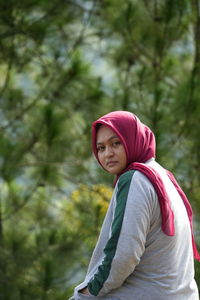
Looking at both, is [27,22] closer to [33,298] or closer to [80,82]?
[80,82]

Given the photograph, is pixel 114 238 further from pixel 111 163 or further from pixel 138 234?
pixel 111 163

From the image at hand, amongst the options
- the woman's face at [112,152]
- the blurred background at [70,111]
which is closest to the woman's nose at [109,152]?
the woman's face at [112,152]

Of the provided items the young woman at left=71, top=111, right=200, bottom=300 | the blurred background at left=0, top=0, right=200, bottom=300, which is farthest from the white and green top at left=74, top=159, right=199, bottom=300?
the blurred background at left=0, top=0, right=200, bottom=300

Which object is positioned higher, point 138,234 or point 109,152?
point 109,152

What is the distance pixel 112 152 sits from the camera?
152 centimetres

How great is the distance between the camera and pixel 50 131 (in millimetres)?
3656

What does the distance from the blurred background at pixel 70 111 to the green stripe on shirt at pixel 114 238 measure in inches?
65.9

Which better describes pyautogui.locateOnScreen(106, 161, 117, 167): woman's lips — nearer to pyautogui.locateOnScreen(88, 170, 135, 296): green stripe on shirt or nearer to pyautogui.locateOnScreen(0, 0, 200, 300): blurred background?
pyautogui.locateOnScreen(88, 170, 135, 296): green stripe on shirt

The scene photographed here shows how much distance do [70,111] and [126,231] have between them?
274 cm

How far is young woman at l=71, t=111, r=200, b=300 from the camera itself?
4.56 ft

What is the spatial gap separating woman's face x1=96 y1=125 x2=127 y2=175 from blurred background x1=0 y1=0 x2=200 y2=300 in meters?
1.58

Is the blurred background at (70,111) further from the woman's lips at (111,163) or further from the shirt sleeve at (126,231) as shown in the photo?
the shirt sleeve at (126,231)

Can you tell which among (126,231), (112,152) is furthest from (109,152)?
(126,231)

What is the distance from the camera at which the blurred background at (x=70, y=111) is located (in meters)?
3.48
